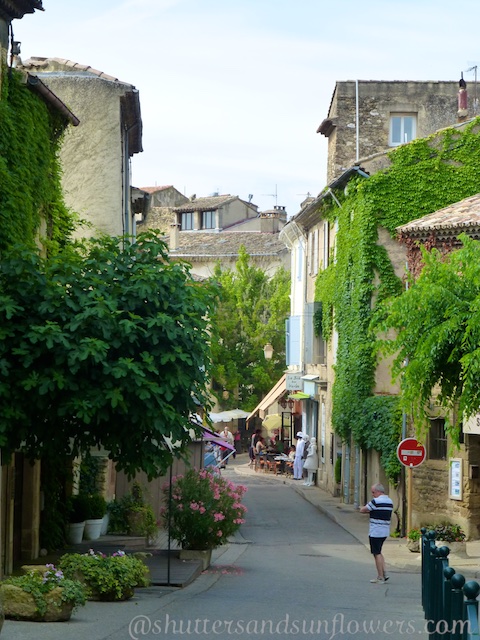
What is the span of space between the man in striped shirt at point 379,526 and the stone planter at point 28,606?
703cm

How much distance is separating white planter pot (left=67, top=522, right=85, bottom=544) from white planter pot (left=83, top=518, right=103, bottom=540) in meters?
0.58

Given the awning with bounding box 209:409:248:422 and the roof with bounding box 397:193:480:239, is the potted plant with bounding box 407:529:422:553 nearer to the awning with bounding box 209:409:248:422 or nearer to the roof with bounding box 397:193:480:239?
the roof with bounding box 397:193:480:239

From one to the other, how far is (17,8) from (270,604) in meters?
9.84

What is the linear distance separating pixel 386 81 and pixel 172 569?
27428mm

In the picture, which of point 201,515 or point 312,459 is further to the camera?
point 312,459

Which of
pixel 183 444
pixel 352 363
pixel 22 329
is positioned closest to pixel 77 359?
pixel 22 329

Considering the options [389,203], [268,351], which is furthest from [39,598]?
[268,351]

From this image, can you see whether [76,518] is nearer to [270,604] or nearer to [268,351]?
[270,604]

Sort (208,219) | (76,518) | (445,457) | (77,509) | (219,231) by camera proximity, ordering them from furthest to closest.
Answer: (208,219), (219,231), (445,457), (77,509), (76,518)

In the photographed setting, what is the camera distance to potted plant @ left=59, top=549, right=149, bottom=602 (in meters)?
15.3

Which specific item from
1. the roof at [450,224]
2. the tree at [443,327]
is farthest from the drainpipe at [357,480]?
the tree at [443,327]

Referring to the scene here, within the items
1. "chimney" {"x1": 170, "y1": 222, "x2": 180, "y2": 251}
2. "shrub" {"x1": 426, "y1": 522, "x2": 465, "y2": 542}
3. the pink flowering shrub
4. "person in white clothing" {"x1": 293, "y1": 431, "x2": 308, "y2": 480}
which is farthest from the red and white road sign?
"chimney" {"x1": 170, "y1": 222, "x2": 180, "y2": 251}

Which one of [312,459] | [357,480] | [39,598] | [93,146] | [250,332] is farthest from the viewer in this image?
[250,332]

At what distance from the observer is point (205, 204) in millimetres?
81312
